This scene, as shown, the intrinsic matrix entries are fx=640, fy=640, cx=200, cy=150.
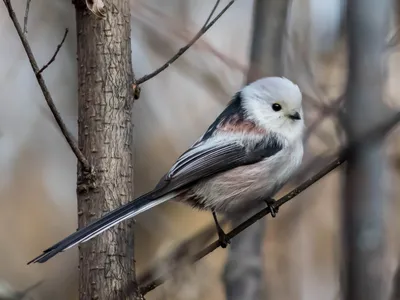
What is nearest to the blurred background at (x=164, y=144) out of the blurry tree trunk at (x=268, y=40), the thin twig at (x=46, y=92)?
the blurry tree trunk at (x=268, y=40)

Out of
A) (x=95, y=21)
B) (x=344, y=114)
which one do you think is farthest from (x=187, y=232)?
(x=344, y=114)

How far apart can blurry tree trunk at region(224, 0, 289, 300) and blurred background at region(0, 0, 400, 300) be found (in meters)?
0.06

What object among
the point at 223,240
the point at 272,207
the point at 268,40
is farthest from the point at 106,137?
the point at 268,40

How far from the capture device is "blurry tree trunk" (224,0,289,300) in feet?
7.50

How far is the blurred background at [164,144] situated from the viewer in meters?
3.01

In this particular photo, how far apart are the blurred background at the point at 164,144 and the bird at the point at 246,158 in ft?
0.44

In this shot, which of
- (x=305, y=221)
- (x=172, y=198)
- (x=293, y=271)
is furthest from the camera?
(x=305, y=221)

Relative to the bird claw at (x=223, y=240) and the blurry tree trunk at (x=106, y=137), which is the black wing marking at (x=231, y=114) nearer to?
the bird claw at (x=223, y=240)

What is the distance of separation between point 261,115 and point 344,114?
1579 mm

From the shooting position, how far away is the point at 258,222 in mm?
2525

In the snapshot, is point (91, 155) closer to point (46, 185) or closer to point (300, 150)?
point (300, 150)

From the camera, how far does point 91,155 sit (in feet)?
6.08

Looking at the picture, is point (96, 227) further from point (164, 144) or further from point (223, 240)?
point (164, 144)

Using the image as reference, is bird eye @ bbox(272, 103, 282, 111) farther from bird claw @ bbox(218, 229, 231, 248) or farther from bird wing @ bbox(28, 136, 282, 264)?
bird claw @ bbox(218, 229, 231, 248)
